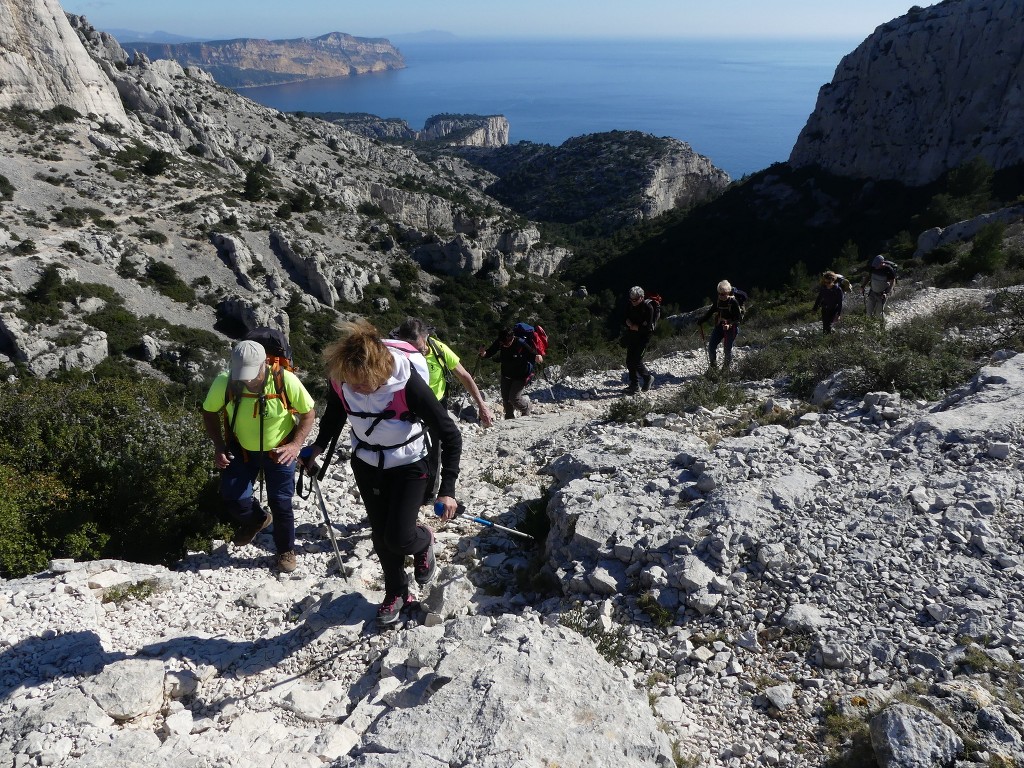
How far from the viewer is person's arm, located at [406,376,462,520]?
3.27m

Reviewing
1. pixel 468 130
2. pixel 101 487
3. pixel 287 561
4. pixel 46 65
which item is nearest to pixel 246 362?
pixel 287 561

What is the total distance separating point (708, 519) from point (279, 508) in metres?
3.12

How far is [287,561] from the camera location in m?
4.39

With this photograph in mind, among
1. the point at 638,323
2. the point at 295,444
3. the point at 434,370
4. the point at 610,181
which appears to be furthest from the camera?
the point at 610,181

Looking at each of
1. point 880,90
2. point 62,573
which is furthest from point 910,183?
point 62,573

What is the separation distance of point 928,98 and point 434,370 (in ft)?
198

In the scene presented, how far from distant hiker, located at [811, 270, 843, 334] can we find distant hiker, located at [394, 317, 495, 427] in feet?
25.7

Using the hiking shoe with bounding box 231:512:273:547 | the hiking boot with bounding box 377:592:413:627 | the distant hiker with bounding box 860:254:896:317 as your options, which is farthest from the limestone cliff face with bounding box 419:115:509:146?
the hiking boot with bounding box 377:592:413:627

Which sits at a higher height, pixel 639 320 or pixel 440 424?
pixel 440 424

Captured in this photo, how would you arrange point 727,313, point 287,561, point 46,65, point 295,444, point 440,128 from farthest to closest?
point 440,128 < point 46,65 < point 727,313 < point 287,561 < point 295,444

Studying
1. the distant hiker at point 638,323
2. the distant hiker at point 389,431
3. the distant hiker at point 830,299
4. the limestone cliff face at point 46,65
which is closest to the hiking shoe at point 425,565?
the distant hiker at point 389,431

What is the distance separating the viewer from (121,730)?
2.88 m

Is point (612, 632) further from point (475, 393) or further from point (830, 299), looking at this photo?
point (830, 299)

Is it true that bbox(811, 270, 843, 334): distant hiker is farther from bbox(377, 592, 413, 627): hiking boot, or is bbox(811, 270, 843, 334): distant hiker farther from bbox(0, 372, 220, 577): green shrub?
bbox(0, 372, 220, 577): green shrub
